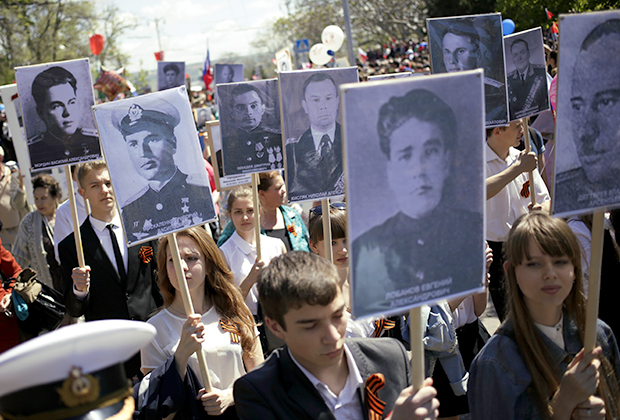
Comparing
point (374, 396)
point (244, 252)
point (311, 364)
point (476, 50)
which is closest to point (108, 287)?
point (244, 252)

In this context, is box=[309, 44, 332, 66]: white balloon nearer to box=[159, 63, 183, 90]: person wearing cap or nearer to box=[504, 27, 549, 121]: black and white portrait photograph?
box=[159, 63, 183, 90]: person wearing cap

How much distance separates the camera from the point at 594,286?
2055 mm

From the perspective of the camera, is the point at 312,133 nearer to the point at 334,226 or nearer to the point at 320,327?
the point at 334,226

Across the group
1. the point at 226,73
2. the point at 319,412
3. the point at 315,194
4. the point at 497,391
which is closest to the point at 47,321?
the point at 315,194

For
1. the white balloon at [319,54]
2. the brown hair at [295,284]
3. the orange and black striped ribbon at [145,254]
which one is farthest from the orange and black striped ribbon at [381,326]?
the white balloon at [319,54]

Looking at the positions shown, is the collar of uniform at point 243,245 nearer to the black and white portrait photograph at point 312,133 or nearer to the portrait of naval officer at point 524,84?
the black and white portrait photograph at point 312,133

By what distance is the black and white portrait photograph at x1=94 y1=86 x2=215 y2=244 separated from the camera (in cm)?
268

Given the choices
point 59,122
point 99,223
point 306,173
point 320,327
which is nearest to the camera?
point 320,327

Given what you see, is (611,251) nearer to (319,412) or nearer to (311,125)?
(311,125)

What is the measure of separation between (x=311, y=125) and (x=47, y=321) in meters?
2.26

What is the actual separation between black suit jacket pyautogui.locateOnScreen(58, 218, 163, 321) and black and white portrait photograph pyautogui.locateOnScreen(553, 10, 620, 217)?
2488 millimetres

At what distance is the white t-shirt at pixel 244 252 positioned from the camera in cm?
391

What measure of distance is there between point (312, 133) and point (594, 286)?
1.78 metres

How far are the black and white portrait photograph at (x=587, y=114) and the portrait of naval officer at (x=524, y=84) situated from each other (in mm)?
1873
